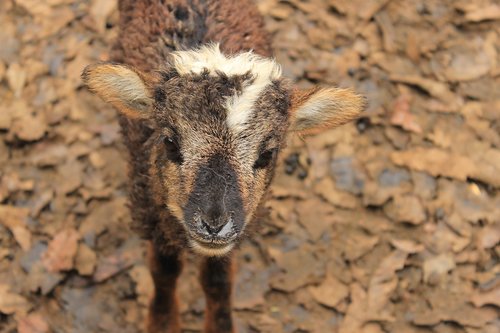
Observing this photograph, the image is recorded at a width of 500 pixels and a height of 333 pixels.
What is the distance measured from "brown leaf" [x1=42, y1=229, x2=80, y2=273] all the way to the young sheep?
40.9 inches

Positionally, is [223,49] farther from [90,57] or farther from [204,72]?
[90,57]

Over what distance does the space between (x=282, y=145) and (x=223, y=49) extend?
0.97 m

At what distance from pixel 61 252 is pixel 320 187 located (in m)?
2.62

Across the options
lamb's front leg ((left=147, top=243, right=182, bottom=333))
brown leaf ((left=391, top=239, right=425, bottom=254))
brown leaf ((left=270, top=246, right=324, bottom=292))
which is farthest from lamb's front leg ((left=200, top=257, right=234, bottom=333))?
brown leaf ((left=391, top=239, right=425, bottom=254))

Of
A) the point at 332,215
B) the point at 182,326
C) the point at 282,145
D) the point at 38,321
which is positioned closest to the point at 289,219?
the point at 332,215

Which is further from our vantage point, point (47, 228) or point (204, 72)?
point (47, 228)

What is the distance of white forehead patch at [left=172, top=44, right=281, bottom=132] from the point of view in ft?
16.1

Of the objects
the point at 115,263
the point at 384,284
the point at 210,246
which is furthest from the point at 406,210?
the point at 210,246

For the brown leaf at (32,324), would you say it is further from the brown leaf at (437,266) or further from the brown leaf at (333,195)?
the brown leaf at (437,266)

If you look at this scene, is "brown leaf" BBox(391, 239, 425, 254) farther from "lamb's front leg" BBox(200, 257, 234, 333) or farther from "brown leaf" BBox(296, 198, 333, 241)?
"lamb's front leg" BBox(200, 257, 234, 333)

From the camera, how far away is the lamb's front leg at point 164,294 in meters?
6.16

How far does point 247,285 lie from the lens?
7012 mm

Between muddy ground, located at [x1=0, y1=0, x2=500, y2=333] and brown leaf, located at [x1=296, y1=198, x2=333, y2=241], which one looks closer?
muddy ground, located at [x1=0, y1=0, x2=500, y2=333]

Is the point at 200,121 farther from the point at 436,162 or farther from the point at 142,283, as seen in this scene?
A: the point at 436,162
